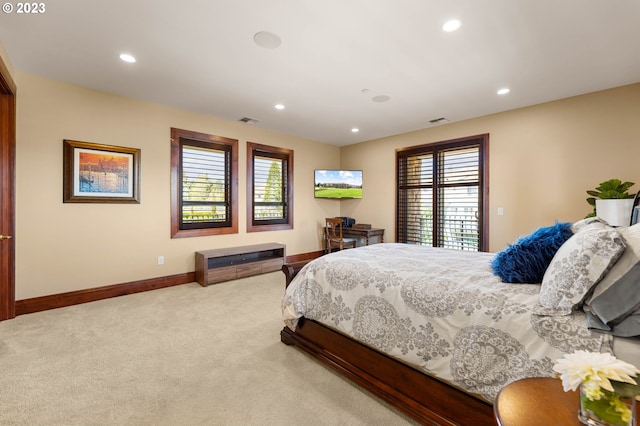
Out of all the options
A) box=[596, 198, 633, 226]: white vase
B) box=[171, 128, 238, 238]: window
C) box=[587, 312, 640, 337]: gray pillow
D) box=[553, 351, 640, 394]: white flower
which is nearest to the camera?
box=[553, 351, 640, 394]: white flower

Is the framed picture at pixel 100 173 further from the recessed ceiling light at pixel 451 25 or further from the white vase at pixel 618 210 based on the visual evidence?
the white vase at pixel 618 210

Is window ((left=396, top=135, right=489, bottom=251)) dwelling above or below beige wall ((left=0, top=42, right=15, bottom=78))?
below

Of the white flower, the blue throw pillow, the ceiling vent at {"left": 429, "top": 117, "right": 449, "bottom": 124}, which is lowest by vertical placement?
the white flower

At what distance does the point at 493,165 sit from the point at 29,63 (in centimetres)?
592

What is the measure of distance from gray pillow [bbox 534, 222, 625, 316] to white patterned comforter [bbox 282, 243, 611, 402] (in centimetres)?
6

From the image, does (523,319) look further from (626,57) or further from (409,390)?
(626,57)

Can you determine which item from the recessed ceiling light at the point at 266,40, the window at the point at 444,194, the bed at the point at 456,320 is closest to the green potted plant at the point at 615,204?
the window at the point at 444,194

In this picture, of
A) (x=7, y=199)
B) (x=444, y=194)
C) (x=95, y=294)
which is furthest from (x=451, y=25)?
(x=95, y=294)

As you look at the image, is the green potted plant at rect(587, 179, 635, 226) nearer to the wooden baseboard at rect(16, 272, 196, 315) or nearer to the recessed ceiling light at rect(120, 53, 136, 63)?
the recessed ceiling light at rect(120, 53, 136, 63)

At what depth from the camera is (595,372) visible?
66 cm

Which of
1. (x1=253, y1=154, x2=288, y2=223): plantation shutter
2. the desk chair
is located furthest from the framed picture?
the desk chair

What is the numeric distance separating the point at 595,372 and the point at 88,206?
179 inches

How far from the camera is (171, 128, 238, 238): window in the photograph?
422cm

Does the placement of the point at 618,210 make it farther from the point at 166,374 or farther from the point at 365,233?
the point at 166,374
